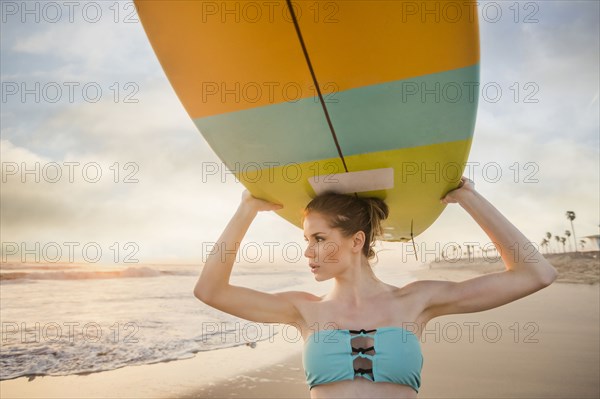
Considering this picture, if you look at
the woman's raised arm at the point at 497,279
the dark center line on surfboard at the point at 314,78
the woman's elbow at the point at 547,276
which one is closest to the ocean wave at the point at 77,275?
the dark center line on surfboard at the point at 314,78

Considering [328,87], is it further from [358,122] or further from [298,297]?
[298,297]

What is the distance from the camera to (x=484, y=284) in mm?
1748

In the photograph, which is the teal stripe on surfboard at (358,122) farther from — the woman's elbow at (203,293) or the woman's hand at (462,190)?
Answer: the woman's elbow at (203,293)

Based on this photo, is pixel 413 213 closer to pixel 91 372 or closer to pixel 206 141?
→ pixel 206 141

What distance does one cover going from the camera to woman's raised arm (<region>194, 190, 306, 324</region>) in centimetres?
183

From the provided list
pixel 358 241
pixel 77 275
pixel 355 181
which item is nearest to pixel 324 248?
pixel 358 241

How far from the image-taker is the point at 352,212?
1919 mm

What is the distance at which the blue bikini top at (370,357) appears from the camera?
1654mm

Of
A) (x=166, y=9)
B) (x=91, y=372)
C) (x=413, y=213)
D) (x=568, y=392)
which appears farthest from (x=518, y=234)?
(x=91, y=372)

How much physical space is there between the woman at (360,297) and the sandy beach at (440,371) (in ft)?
9.15

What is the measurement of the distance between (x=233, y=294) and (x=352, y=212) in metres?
0.63

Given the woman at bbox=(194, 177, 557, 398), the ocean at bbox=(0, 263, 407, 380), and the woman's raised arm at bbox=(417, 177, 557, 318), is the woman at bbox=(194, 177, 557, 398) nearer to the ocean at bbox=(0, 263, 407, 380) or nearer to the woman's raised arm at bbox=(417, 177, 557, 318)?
the woman's raised arm at bbox=(417, 177, 557, 318)

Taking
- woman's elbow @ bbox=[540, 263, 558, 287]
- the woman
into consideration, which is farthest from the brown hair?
woman's elbow @ bbox=[540, 263, 558, 287]

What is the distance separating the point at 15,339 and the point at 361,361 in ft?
22.2
